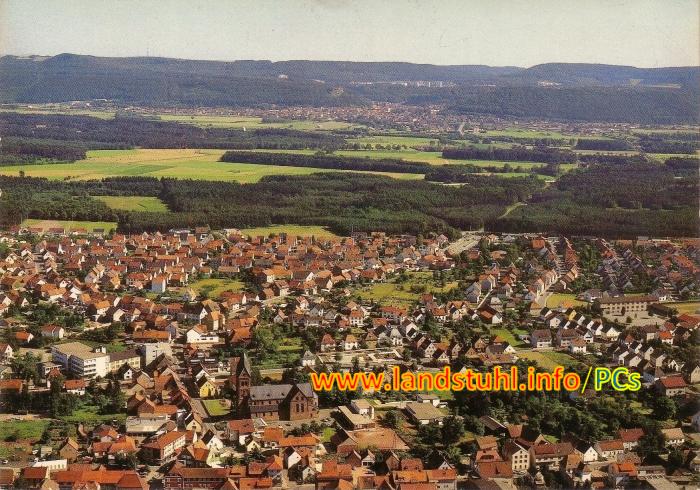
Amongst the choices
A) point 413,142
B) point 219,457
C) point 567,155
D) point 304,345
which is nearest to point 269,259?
point 304,345

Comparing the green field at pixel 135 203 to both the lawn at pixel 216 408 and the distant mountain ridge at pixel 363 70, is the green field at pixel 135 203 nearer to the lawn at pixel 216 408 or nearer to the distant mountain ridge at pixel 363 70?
the lawn at pixel 216 408

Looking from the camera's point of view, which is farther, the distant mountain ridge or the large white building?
the distant mountain ridge

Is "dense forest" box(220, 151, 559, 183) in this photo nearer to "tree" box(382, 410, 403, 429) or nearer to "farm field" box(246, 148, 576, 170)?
"farm field" box(246, 148, 576, 170)

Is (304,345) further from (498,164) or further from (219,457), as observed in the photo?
(498,164)

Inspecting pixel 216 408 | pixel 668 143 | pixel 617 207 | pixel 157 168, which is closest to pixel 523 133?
pixel 668 143

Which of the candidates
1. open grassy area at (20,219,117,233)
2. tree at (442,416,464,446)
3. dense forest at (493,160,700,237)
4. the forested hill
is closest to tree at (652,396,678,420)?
tree at (442,416,464,446)

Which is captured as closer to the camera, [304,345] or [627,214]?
[304,345]

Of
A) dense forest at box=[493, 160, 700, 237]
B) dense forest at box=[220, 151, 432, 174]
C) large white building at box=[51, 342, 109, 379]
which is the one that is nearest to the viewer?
large white building at box=[51, 342, 109, 379]
